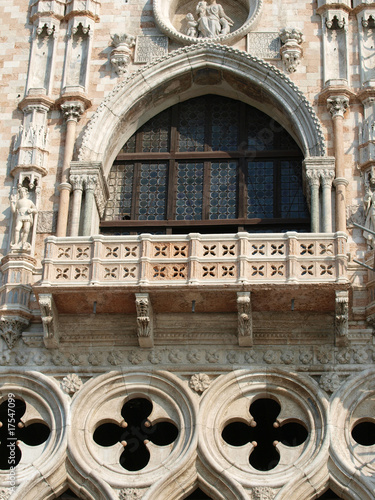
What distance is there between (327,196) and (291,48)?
3.85 m

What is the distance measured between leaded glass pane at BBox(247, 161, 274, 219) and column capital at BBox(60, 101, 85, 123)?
3829 mm

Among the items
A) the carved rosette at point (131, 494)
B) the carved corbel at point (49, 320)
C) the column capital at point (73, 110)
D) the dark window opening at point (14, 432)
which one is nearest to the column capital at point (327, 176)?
the column capital at point (73, 110)

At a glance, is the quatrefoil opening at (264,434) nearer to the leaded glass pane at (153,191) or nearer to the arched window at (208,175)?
the arched window at (208,175)

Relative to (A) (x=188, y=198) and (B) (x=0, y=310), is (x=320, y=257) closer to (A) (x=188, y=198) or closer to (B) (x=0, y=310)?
(A) (x=188, y=198)

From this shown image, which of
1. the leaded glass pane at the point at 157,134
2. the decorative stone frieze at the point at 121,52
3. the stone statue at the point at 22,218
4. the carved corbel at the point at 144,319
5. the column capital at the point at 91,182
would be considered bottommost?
the carved corbel at the point at 144,319

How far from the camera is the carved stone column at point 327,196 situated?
21555mm

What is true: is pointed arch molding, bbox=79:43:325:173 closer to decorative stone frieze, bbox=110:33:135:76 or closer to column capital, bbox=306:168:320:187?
decorative stone frieze, bbox=110:33:135:76

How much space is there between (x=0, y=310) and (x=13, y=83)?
5902 mm

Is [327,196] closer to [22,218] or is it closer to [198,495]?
[22,218]

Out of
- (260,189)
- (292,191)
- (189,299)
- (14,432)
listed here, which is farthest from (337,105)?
(14,432)

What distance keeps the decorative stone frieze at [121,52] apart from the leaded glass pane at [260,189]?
141 inches

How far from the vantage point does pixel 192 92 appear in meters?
24.4

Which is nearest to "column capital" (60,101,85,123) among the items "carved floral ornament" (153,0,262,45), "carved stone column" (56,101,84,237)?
"carved stone column" (56,101,84,237)

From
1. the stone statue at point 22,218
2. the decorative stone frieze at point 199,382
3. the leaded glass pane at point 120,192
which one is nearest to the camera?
the decorative stone frieze at point 199,382
